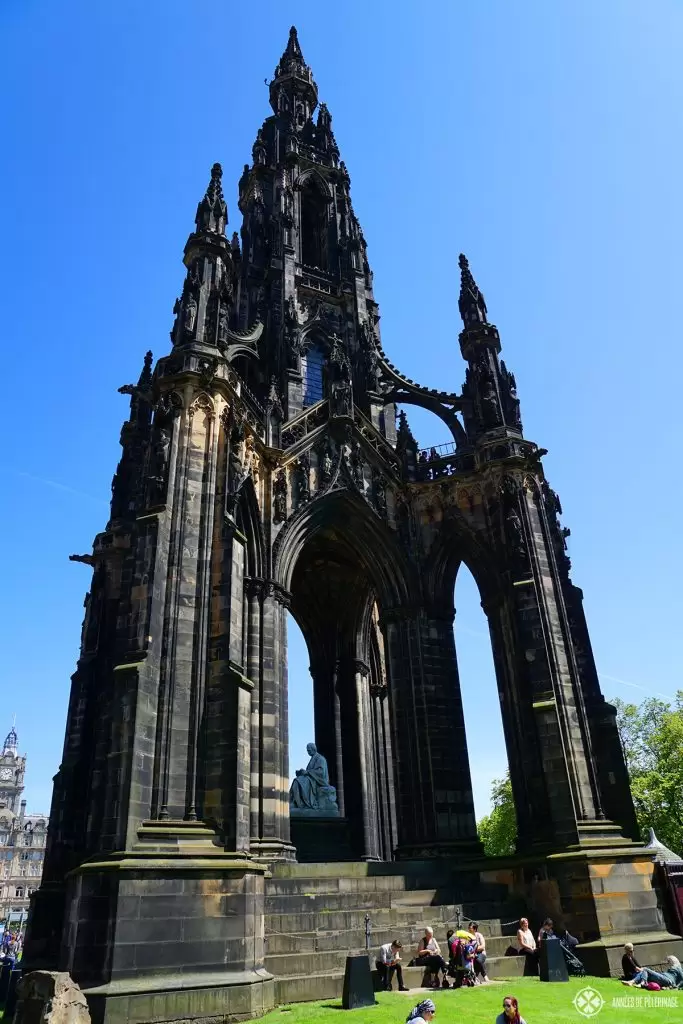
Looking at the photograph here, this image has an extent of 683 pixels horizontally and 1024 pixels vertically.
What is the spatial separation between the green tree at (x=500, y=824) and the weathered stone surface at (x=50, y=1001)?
114 feet

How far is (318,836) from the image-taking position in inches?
808

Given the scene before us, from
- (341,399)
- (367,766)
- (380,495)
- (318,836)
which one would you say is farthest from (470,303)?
(318,836)

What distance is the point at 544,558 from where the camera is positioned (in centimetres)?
1947

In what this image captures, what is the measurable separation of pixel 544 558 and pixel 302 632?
10.7m

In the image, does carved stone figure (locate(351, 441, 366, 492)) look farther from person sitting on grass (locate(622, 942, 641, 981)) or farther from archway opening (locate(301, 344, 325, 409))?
person sitting on grass (locate(622, 942, 641, 981))

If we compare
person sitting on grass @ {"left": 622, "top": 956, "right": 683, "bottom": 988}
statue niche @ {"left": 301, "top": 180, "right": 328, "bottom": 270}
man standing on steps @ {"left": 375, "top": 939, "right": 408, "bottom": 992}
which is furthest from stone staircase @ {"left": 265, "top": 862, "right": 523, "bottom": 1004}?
statue niche @ {"left": 301, "top": 180, "right": 328, "bottom": 270}

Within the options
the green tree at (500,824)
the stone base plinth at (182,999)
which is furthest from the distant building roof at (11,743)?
the stone base plinth at (182,999)

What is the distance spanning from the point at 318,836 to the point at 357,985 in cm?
1050

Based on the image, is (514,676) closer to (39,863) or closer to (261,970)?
(261,970)

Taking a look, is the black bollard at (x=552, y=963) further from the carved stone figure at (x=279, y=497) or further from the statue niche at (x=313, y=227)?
the statue niche at (x=313, y=227)

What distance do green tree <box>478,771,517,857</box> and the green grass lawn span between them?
100 feet

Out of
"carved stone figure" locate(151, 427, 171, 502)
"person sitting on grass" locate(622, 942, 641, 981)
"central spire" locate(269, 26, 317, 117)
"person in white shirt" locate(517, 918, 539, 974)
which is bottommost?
→ "person sitting on grass" locate(622, 942, 641, 981)

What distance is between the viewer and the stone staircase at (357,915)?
12.2 m

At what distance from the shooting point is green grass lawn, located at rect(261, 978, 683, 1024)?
9305mm
